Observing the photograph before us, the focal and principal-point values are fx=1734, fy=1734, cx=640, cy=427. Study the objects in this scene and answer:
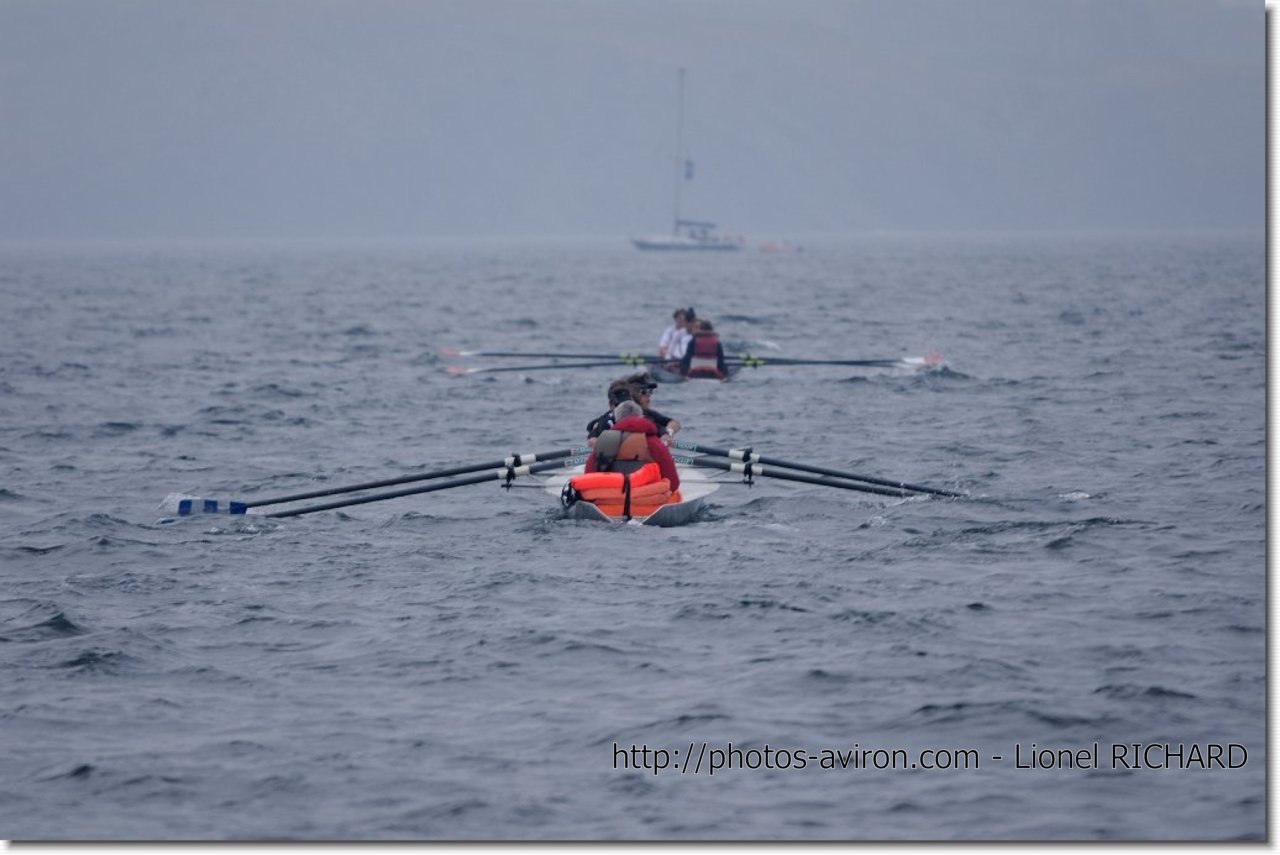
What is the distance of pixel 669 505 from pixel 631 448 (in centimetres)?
70

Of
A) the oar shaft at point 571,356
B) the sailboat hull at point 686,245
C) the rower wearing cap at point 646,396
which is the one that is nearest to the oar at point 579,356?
the oar shaft at point 571,356

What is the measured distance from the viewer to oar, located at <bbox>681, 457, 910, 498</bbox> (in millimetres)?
18266

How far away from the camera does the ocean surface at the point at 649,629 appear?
10141mm

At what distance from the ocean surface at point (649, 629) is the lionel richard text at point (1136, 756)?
0.08 feet

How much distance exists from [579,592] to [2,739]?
5.06 m

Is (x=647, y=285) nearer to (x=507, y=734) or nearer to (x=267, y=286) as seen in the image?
(x=267, y=286)

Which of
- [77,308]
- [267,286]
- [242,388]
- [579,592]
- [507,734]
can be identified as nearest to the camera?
[507,734]

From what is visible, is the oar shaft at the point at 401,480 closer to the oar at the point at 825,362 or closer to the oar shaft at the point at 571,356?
the oar shaft at the point at 571,356

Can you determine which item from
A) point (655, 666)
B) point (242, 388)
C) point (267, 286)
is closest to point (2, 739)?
point (655, 666)

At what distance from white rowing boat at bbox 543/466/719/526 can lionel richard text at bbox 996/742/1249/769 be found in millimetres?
6904

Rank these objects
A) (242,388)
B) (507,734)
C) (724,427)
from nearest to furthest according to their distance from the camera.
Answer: (507,734) < (724,427) < (242,388)

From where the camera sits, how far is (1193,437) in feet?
77.0

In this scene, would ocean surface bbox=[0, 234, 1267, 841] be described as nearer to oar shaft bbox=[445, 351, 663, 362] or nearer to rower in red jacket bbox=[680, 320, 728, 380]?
rower in red jacket bbox=[680, 320, 728, 380]

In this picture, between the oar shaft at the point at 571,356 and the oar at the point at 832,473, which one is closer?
the oar at the point at 832,473
